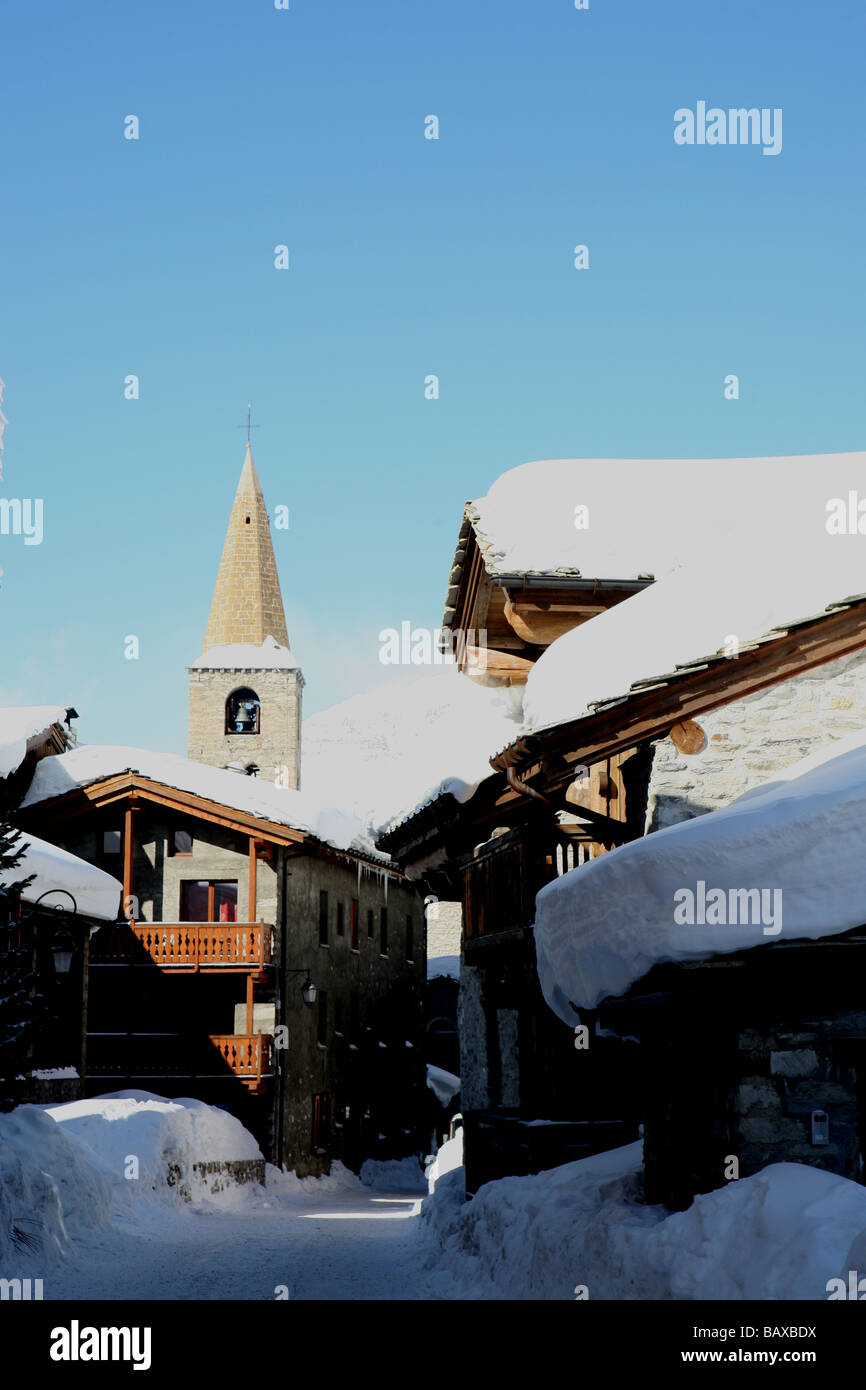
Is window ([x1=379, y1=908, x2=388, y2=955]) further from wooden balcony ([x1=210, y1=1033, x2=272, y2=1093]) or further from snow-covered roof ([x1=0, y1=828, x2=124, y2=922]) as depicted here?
snow-covered roof ([x1=0, y1=828, x2=124, y2=922])

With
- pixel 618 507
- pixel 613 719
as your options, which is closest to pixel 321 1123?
pixel 618 507

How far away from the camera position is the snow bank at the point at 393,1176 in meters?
35.5

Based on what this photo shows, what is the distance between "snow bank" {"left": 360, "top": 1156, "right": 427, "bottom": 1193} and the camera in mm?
35531

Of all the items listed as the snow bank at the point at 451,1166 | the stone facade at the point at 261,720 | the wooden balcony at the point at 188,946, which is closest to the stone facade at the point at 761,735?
the snow bank at the point at 451,1166

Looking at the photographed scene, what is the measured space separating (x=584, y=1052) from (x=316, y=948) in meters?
20.7

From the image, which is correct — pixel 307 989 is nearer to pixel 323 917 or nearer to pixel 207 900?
pixel 207 900

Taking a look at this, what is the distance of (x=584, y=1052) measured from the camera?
14.4m

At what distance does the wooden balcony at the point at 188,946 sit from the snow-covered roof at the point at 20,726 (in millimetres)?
3996

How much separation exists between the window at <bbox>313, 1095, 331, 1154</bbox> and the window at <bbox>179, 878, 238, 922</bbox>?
4544 millimetres

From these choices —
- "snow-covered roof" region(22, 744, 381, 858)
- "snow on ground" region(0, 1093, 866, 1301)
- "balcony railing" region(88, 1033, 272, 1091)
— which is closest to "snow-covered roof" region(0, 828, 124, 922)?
"snow on ground" region(0, 1093, 866, 1301)

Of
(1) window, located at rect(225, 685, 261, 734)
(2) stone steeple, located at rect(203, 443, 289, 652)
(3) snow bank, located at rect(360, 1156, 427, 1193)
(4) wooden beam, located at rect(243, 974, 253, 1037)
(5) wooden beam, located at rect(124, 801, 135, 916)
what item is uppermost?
(2) stone steeple, located at rect(203, 443, 289, 652)

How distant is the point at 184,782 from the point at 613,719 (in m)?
20.1

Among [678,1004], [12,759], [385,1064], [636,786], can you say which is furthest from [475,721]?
[385,1064]

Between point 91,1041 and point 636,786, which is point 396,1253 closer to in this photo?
point 636,786
